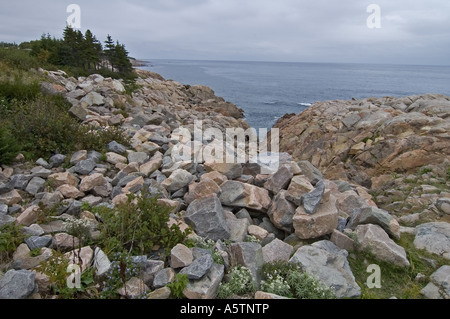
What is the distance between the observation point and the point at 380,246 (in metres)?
5.65

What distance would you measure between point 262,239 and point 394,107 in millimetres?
19313

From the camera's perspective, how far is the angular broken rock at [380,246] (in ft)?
18.2

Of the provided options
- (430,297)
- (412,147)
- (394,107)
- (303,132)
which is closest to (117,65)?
(303,132)

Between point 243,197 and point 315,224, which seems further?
point 243,197

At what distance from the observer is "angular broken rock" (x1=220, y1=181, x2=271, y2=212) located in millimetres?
6832

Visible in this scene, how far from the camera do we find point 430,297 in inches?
189

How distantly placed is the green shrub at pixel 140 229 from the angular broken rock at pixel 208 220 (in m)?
0.50

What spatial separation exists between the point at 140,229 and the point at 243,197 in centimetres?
261

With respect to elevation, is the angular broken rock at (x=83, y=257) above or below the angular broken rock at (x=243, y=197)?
below

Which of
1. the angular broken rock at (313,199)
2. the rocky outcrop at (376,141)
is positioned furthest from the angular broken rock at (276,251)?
the rocky outcrop at (376,141)

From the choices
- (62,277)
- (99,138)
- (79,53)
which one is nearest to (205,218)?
(62,277)

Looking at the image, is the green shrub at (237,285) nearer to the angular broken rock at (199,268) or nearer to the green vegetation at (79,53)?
the angular broken rock at (199,268)

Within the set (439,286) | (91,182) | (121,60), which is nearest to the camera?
(439,286)

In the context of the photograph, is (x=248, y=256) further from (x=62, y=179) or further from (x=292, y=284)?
(x=62, y=179)
